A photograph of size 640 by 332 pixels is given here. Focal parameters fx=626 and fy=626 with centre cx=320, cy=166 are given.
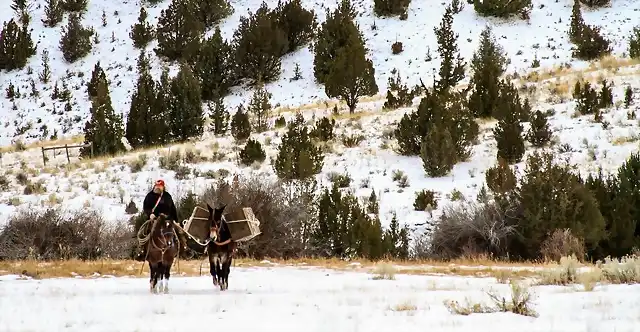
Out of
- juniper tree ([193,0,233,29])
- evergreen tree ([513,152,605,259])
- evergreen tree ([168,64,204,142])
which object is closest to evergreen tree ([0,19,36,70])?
juniper tree ([193,0,233,29])

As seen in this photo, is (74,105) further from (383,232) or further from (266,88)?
(383,232)

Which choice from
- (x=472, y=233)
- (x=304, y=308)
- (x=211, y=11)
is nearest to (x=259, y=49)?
(x=211, y=11)

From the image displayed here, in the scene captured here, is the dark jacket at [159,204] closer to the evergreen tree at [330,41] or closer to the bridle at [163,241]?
the bridle at [163,241]

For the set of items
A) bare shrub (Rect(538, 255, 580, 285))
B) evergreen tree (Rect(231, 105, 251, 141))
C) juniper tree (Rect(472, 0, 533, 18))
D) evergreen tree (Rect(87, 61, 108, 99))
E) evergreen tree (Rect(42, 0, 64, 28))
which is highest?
evergreen tree (Rect(42, 0, 64, 28))

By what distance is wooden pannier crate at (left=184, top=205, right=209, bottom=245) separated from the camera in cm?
952

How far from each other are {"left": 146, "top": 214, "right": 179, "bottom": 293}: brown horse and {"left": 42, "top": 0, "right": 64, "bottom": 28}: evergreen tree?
42.2m

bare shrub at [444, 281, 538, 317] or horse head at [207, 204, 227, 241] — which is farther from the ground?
horse head at [207, 204, 227, 241]

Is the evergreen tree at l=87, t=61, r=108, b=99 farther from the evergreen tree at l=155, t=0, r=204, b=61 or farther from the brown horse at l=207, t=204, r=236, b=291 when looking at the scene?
the brown horse at l=207, t=204, r=236, b=291

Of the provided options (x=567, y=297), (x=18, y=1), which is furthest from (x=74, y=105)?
(x=567, y=297)

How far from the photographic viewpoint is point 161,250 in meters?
9.15

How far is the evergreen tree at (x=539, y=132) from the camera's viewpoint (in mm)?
20938

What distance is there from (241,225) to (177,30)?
33.2 m

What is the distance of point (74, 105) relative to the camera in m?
37.9

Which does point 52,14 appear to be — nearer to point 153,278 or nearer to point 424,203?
point 424,203
